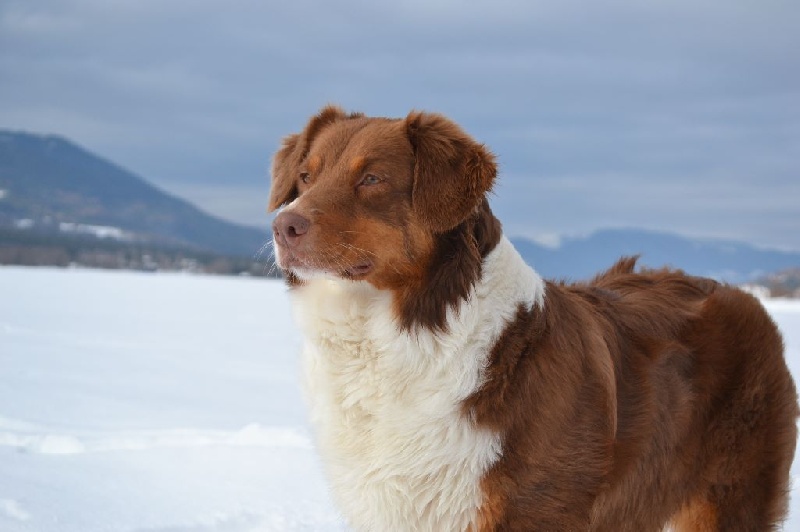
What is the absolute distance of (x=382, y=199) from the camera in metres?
3.68

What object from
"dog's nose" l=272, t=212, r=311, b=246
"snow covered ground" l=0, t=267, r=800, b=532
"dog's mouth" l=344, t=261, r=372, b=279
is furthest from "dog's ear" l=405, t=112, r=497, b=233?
"snow covered ground" l=0, t=267, r=800, b=532

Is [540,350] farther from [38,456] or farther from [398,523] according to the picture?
[38,456]

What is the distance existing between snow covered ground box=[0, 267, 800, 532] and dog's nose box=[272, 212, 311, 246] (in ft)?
7.19

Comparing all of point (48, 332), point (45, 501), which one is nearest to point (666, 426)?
point (45, 501)

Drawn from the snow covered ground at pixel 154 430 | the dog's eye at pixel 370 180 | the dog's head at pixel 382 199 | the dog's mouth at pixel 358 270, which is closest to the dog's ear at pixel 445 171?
the dog's head at pixel 382 199

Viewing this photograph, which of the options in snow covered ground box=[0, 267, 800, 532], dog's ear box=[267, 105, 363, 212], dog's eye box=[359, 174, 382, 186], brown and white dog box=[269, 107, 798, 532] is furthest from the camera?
snow covered ground box=[0, 267, 800, 532]

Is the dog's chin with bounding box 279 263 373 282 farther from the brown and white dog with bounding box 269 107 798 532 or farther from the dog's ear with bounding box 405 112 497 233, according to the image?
the dog's ear with bounding box 405 112 497 233

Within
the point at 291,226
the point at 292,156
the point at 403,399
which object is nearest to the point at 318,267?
the point at 291,226

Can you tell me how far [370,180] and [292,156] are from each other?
82cm

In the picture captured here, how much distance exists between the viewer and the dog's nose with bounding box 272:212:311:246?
3416 millimetres

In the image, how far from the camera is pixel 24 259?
90000 mm

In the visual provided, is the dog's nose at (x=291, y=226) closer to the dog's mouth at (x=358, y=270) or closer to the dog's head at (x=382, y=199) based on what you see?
the dog's head at (x=382, y=199)

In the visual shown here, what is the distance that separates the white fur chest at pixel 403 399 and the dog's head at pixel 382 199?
0.54 feet

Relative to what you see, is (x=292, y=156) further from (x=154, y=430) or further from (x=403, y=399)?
(x=154, y=430)
